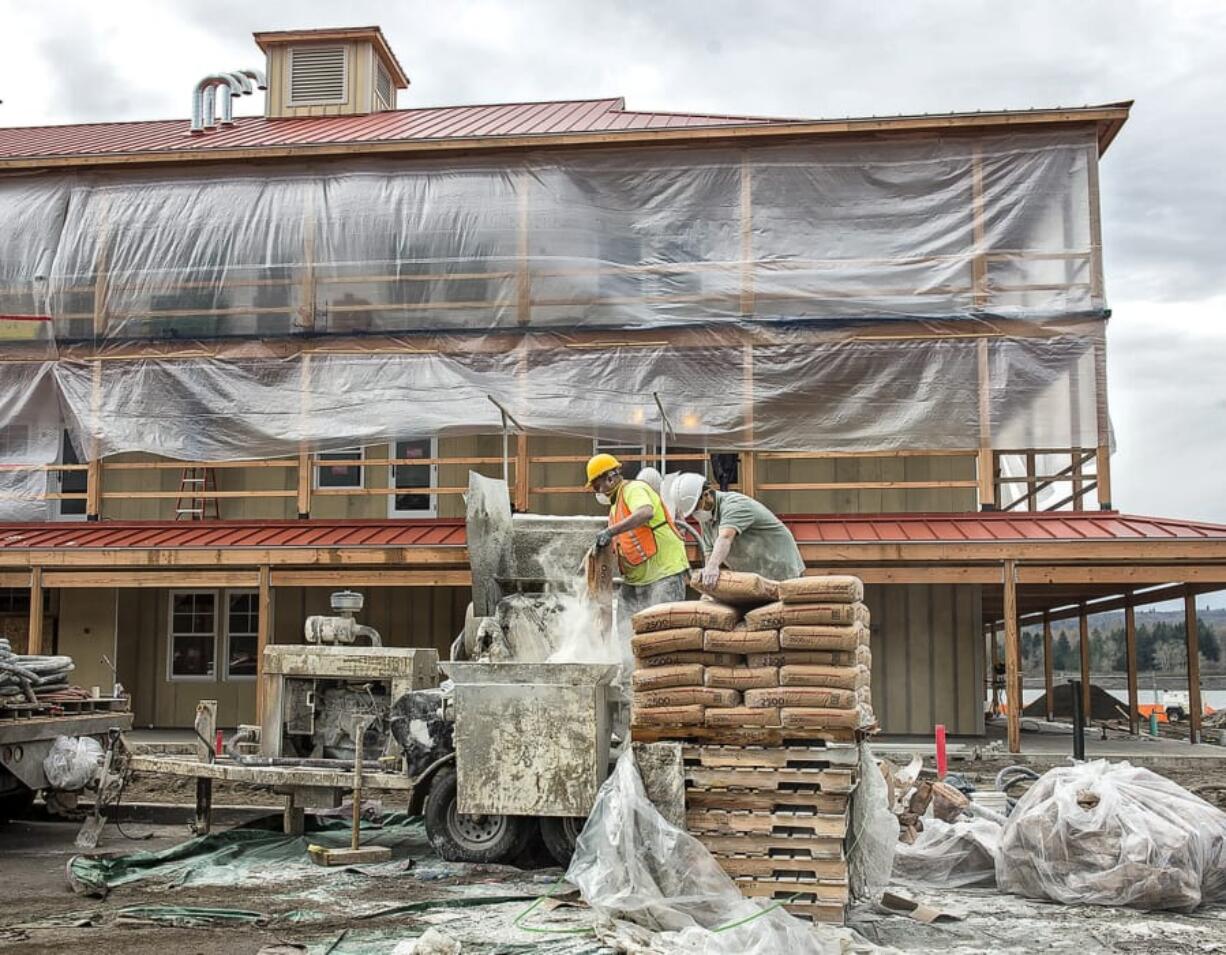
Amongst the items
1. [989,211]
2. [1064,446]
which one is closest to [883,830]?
[1064,446]

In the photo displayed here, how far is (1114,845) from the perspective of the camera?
8.27 metres

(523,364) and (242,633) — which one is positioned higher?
(523,364)

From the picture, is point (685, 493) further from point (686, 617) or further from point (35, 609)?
point (35, 609)

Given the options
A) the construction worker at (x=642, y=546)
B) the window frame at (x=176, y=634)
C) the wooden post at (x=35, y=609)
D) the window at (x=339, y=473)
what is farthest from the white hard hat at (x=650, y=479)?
the window frame at (x=176, y=634)

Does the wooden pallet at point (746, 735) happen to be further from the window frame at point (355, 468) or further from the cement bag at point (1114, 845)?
the window frame at point (355, 468)

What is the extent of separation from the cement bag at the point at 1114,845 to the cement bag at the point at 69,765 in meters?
6.62

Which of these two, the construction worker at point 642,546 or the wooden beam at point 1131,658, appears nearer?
the construction worker at point 642,546

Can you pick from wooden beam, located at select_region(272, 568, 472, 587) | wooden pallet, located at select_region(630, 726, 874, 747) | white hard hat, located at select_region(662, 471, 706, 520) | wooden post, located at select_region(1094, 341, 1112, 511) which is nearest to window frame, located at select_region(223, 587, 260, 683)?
wooden beam, located at select_region(272, 568, 472, 587)

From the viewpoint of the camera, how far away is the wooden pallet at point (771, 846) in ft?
24.6

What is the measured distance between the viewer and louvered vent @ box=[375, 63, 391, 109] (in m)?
25.5

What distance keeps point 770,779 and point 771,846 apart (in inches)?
13.5

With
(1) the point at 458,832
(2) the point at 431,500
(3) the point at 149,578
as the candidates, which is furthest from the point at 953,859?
(2) the point at 431,500

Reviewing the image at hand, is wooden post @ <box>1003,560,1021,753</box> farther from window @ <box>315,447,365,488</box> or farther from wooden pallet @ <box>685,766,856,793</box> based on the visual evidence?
window @ <box>315,447,365,488</box>

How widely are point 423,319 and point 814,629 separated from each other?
12277 millimetres
